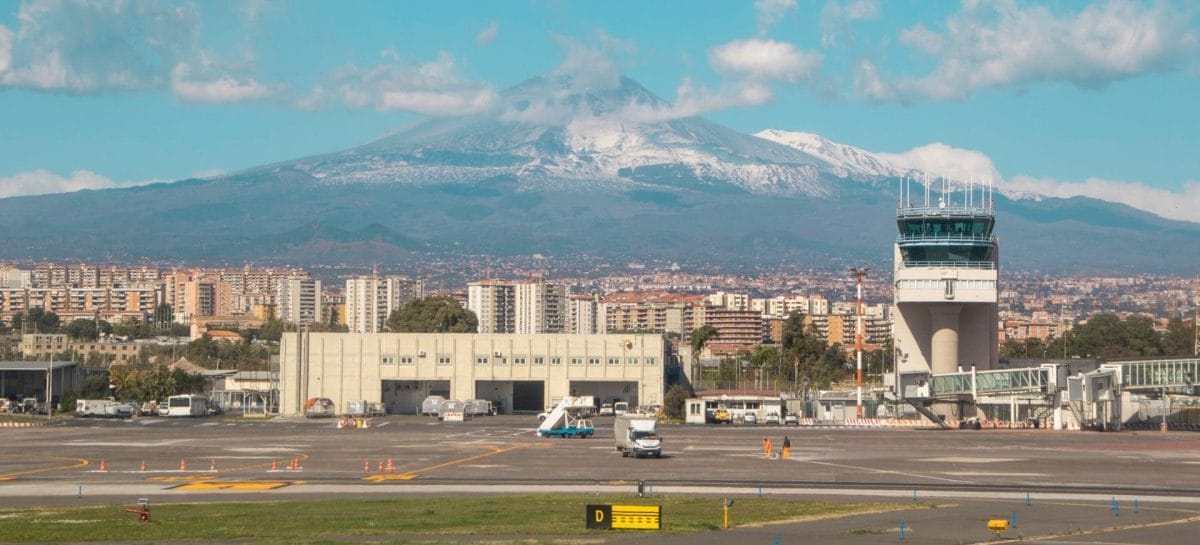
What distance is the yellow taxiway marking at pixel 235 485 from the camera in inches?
2391

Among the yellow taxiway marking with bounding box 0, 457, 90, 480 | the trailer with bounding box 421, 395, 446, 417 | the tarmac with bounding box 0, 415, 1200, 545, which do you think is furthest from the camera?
the trailer with bounding box 421, 395, 446, 417

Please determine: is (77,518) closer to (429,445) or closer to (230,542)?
(230,542)

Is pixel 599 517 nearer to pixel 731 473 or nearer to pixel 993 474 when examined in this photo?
pixel 731 473

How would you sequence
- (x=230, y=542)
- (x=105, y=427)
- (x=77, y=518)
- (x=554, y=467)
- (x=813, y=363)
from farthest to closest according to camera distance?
(x=813, y=363) → (x=105, y=427) → (x=554, y=467) → (x=77, y=518) → (x=230, y=542)

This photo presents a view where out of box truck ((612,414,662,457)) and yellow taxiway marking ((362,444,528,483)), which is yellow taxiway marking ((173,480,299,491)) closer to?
yellow taxiway marking ((362,444,528,483))

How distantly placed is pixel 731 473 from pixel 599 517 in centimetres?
2319

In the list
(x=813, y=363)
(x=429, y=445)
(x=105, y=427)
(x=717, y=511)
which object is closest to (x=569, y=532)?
(x=717, y=511)

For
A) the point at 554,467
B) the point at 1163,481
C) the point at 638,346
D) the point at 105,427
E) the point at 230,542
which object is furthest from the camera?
the point at 638,346

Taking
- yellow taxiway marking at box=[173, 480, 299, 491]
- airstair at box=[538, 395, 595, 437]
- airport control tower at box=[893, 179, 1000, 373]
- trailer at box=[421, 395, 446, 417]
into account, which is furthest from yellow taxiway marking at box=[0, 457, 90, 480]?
airport control tower at box=[893, 179, 1000, 373]

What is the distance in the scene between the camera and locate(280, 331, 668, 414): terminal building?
493 ft

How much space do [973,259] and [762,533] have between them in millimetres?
Answer: 92753

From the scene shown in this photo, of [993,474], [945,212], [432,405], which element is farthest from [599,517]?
[432,405]

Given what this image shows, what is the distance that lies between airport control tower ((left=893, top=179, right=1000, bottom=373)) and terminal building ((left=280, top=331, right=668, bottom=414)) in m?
26.5

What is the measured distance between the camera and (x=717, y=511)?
167 ft
